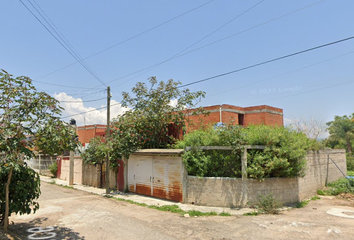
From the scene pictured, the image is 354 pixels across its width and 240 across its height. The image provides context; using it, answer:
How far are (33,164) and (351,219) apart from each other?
108 ft

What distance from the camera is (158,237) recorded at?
24.3ft

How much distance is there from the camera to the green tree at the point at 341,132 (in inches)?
1478

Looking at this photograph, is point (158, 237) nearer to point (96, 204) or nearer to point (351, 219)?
point (96, 204)

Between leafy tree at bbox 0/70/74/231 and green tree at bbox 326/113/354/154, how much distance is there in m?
41.3

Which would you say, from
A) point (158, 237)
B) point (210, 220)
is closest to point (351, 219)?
point (210, 220)

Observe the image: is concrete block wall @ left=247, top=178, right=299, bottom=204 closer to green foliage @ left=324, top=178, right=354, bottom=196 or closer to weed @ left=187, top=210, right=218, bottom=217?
weed @ left=187, top=210, right=218, bottom=217

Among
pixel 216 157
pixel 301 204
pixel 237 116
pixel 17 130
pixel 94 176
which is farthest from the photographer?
pixel 237 116

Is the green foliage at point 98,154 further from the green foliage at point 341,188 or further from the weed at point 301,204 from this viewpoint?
the green foliage at point 341,188

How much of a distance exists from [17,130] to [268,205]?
9512mm

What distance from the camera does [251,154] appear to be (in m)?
11.5

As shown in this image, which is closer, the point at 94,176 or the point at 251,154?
the point at 251,154

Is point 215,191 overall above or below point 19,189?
below

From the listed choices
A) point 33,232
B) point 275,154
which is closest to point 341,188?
point 275,154

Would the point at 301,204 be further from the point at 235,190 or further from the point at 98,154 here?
the point at 98,154
